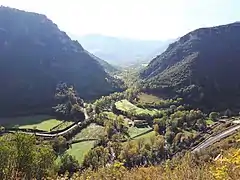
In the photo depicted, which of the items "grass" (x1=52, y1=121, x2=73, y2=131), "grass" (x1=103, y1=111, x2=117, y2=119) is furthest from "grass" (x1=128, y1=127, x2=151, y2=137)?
"grass" (x1=52, y1=121, x2=73, y2=131)

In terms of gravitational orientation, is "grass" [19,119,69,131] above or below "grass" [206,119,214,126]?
above

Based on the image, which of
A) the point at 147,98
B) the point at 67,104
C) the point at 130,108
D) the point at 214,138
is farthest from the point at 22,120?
the point at 214,138

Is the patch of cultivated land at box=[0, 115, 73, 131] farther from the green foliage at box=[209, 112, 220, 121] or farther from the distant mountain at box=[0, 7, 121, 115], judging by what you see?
the green foliage at box=[209, 112, 220, 121]

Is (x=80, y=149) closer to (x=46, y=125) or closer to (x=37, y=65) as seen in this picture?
(x=46, y=125)

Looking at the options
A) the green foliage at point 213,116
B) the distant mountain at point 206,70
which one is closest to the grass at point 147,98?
the distant mountain at point 206,70

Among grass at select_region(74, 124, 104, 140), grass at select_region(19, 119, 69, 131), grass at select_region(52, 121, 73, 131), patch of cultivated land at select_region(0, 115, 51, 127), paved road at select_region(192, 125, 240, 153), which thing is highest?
patch of cultivated land at select_region(0, 115, 51, 127)

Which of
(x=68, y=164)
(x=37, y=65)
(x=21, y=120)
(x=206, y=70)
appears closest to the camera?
(x=68, y=164)
